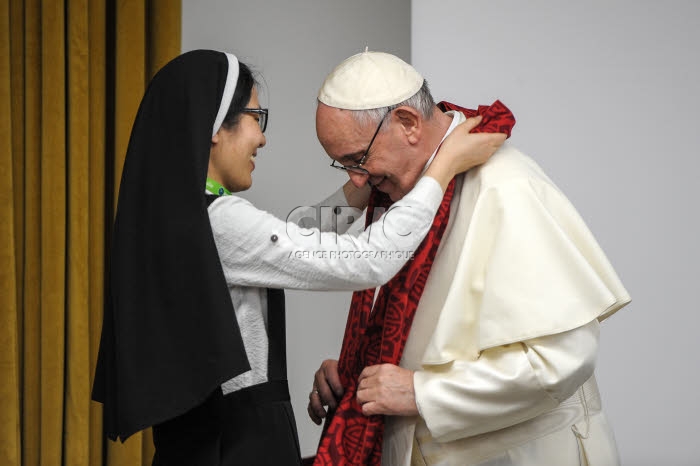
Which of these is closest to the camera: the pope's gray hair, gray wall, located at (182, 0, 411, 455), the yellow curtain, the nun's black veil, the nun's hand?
the nun's black veil

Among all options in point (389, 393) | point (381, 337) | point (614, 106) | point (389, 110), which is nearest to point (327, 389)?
point (381, 337)

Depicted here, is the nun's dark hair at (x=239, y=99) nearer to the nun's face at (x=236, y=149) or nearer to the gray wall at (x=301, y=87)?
the nun's face at (x=236, y=149)

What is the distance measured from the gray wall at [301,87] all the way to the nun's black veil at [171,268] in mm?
2169

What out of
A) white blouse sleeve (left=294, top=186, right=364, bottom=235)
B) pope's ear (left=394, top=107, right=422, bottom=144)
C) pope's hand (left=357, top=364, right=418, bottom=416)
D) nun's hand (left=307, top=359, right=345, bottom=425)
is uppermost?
pope's ear (left=394, top=107, right=422, bottom=144)

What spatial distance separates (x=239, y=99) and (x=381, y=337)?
0.67 m

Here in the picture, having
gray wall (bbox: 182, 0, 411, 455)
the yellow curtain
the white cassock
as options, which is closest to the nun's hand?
the white cassock

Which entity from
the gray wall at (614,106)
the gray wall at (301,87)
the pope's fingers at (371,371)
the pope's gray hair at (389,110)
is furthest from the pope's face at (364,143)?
the gray wall at (301,87)

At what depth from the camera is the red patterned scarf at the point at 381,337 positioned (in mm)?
1604

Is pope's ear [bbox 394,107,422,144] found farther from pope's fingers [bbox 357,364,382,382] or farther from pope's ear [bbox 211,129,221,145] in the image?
pope's fingers [bbox 357,364,382,382]

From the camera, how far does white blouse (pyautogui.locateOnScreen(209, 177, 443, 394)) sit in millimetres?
1459

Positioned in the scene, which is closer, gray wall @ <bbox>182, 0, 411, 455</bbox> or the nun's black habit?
the nun's black habit

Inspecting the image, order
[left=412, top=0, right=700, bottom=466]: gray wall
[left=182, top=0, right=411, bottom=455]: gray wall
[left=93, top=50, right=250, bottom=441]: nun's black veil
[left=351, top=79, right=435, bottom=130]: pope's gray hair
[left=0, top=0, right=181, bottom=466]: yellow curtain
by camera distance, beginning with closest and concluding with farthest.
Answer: [left=93, top=50, right=250, bottom=441]: nun's black veil, [left=351, top=79, right=435, bottom=130]: pope's gray hair, [left=0, top=0, right=181, bottom=466]: yellow curtain, [left=412, top=0, right=700, bottom=466]: gray wall, [left=182, top=0, right=411, bottom=455]: gray wall

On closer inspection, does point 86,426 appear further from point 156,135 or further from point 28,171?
point 156,135

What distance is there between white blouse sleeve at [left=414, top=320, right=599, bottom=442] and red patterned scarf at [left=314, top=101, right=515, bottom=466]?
155mm
